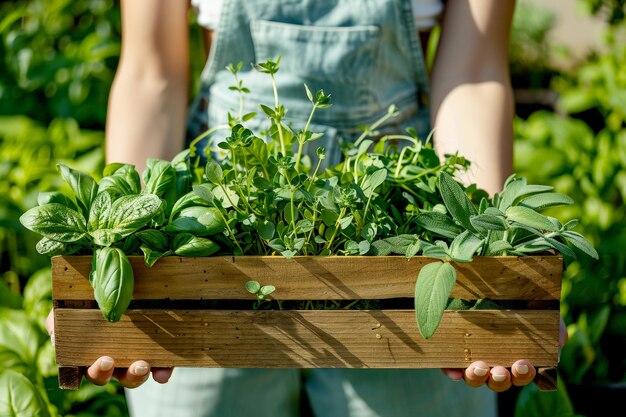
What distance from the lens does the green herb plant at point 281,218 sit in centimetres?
77

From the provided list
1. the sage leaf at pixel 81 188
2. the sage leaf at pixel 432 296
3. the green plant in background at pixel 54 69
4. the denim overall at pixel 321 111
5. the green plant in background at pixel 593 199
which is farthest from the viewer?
the green plant in background at pixel 54 69

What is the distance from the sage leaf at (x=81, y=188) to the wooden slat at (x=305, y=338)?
121 mm

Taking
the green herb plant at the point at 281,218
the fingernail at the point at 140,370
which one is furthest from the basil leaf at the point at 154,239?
the fingernail at the point at 140,370

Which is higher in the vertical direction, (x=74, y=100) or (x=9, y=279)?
(x=74, y=100)

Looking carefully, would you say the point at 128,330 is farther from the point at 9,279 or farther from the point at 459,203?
the point at 9,279

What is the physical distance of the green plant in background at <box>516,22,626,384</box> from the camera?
158 centimetres

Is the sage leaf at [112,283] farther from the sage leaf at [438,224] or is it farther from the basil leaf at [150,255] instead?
the sage leaf at [438,224]

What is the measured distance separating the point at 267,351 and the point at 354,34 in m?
0.53

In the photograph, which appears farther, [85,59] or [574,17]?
[574,17]

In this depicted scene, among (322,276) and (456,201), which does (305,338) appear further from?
(456,201)

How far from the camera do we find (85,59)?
2107 millimetres

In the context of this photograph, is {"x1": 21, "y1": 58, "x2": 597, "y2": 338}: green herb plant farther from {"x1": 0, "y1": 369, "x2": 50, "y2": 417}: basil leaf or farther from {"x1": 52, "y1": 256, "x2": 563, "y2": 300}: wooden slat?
{"x1": 0, "y1": 369, "x2": 50, "y2": 417}: basil leaf

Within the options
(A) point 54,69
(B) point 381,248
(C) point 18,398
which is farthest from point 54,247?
(A) point 54,69

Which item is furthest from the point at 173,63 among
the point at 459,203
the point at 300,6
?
the point at 459,203
